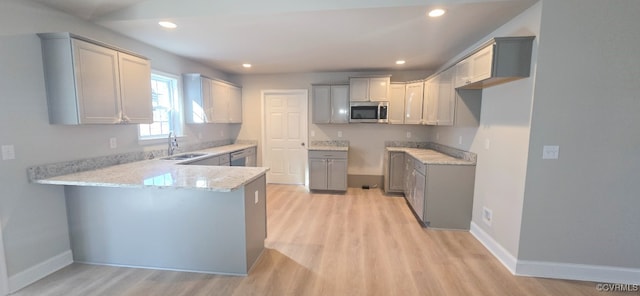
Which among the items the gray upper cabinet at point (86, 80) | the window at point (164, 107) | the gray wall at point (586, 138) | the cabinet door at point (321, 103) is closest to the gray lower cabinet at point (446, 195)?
the gray wall at point (586, 138)

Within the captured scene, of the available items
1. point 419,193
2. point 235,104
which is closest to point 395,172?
point 419,193

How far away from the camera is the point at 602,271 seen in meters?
2.27

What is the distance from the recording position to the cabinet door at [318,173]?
4.93 metres

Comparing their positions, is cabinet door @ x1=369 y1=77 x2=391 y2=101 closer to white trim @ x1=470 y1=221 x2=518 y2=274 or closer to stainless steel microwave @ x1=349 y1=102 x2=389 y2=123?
stainless steel microwave @ x1=349 y1=102 x2=389 y2=123

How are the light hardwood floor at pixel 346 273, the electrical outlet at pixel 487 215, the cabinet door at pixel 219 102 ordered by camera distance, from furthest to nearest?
the cabinet door at pixel 219 102 < the electrical outlet at pixel 487 215 < the light hardwood floor at pixel 346 273

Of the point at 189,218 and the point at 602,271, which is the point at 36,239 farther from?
the point at 602,271

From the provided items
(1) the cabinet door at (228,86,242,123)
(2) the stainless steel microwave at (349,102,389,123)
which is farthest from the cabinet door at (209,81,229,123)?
(2) the stainless steel microwave at (349,102,389,123)

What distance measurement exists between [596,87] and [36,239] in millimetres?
4934

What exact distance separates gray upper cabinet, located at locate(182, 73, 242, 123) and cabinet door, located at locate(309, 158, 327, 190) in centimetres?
186

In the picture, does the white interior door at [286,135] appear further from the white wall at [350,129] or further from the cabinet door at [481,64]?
the cabinet door at [481,64]

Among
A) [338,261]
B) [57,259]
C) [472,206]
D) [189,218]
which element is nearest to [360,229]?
[338,261]

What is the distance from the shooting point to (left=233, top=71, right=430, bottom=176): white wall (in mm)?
5262

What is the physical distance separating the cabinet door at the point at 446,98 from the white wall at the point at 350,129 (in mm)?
1343

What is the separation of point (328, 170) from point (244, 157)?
5.45 feet
